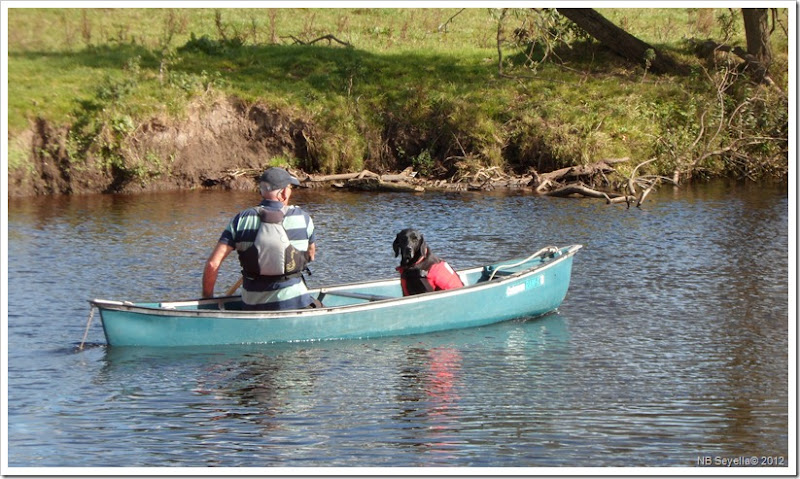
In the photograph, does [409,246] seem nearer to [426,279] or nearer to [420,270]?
[420,270]

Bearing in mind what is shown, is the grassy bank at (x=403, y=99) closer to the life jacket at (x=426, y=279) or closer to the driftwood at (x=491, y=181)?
the driftwood at (x=491, y=181)

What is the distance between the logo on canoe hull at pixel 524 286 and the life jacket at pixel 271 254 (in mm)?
2485

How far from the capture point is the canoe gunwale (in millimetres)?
10438

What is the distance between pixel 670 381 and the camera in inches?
387

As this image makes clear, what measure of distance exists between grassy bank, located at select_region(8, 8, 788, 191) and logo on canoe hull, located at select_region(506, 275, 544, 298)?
8.44 m

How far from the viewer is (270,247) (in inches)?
416

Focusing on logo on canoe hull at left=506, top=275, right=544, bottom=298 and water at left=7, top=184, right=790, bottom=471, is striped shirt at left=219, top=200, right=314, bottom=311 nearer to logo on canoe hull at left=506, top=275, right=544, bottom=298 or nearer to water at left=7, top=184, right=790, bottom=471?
water at left=7, top=184, right=790, bottom=471

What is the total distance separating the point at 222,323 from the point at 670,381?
4.16 m

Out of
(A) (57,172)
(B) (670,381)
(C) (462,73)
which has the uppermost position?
(C) (462,73)

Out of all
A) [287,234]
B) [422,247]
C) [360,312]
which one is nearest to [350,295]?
[360,312]

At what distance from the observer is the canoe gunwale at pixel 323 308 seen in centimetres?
1044

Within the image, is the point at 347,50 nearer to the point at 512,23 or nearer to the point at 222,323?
the point at 512,23

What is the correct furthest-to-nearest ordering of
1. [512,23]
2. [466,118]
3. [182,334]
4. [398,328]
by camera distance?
1. [512,23]
2. [466,118]
3. [398,328]
4. [182,334]

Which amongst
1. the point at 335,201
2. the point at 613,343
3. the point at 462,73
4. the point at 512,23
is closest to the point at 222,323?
the point at 613,343
